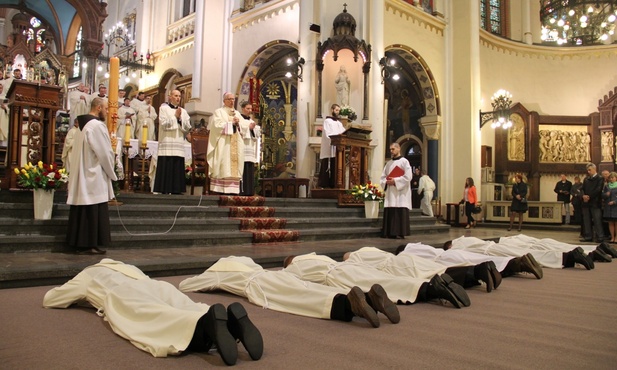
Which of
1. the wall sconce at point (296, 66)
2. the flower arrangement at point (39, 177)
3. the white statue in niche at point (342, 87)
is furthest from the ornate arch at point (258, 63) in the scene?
the flower arrangement at point (39, 177)

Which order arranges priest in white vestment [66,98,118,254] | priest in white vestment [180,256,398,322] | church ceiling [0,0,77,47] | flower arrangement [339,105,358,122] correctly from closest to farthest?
priest in white vestment [180,256,398,322]
priest in white vestment [66,98,118,254]
flower arrangement [339,105,358,122]
church ceiling [0,0,77,47]

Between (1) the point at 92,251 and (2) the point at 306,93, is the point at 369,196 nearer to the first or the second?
(2) the point at 306,93

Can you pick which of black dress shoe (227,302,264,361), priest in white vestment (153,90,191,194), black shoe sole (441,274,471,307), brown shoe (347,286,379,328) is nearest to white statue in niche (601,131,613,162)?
priest in white vestment (153,90,191,194)

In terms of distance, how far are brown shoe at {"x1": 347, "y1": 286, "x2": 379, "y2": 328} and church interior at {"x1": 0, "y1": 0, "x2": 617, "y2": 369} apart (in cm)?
41

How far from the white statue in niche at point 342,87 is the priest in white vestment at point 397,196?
4571 mm

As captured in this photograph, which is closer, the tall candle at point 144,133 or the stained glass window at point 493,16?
the tall candle at point 144,133

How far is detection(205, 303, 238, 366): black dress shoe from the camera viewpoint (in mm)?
2216

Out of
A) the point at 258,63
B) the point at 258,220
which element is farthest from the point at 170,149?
the point at 258,63

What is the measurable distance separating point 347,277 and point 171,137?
5.74 m

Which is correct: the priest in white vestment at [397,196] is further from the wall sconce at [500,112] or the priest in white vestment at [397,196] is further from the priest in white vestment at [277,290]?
the wall sconce at [500,112]

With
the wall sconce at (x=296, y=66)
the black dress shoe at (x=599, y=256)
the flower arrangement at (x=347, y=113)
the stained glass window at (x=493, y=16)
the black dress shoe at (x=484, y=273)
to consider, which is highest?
the stained glass window at (x=493, y=16)

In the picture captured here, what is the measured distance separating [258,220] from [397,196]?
2467 millimetres

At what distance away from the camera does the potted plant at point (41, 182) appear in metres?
5.54

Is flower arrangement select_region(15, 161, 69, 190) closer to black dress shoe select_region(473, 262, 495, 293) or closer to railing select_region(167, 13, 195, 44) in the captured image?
black dress shoe select_region(473, 262, 495, 293)
